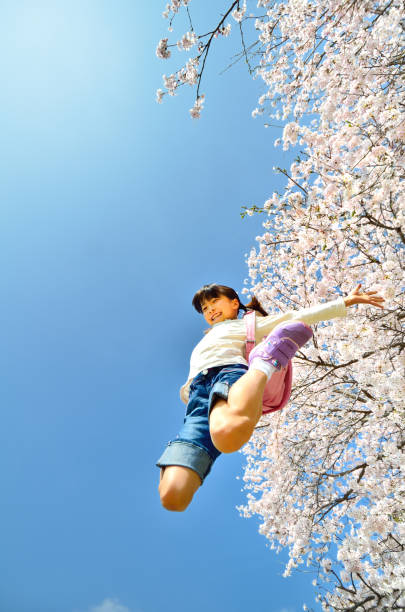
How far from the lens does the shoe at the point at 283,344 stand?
1.92m

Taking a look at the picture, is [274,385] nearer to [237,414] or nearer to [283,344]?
[283,344]

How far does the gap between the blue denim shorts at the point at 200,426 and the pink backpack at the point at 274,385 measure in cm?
22

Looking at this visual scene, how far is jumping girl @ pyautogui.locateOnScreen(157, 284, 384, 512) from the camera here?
5.16 feet

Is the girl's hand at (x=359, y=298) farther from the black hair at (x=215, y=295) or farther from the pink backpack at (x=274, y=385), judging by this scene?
the black hair at (x=215, y=295)

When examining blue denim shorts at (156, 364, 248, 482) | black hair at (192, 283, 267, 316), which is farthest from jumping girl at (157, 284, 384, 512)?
black hair at (192, 283, 267, 316)

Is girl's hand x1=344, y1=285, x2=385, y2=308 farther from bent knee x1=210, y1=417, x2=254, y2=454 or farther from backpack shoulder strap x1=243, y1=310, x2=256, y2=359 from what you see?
bent knee x1=210, y1=417, x2=254, y2=454

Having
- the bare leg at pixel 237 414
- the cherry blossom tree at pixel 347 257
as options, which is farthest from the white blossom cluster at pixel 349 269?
the bare leg at pixel 237 414

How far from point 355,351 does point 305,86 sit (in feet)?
11.8

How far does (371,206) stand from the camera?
120 inches

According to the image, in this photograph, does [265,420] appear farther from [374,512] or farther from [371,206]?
[371,206]

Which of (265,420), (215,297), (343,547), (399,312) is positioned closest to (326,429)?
(265,420)

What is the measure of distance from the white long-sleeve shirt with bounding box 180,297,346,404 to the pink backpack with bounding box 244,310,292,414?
0.06 metres

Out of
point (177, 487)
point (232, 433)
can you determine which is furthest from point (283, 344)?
point (177, 487)

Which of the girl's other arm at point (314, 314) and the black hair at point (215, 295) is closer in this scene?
the girl's other arm at point (314, 314)
